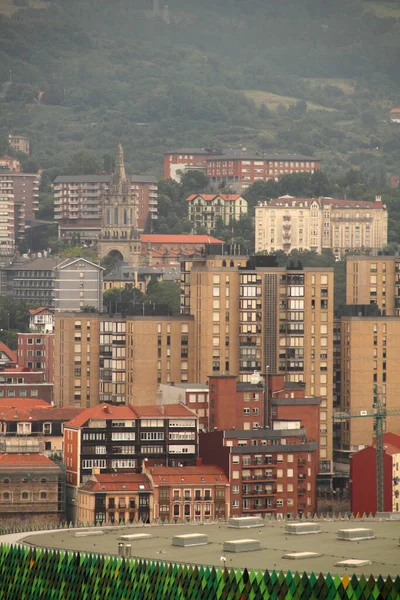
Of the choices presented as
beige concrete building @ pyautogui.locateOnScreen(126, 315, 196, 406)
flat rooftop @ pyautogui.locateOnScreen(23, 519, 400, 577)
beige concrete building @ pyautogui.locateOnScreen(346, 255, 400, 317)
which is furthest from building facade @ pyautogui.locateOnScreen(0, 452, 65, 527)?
beige concrete building @ pyautogui.locateOnScreen(346, 255, 400, 317)

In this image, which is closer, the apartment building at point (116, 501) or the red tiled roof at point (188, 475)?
the apartment building at point (116, 501)

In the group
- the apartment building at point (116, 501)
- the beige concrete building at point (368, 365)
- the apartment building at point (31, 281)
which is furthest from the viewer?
the apartment building at point (31, 281)

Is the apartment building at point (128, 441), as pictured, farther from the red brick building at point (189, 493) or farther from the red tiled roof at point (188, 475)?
the red brick building at point (189, 493)

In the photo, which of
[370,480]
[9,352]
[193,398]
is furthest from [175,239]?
[370,480]

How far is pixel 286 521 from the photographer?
74.6 m

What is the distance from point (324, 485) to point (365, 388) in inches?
306

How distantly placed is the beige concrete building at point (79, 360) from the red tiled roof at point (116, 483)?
18105 millimetres

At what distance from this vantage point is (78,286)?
15362 cm

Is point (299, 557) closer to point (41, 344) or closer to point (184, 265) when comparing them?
point (184, 265)

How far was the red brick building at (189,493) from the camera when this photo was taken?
87.4m

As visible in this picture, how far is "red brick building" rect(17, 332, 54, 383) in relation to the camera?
13425cm

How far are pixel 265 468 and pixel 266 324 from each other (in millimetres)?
13492

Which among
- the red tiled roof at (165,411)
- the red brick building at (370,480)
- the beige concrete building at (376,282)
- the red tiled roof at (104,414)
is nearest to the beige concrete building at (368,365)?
the beige concrete building at (376,282)

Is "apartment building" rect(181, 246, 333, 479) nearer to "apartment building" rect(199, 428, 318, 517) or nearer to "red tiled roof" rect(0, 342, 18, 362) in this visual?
"apartment building" rect(199, 428, 318, 517)
